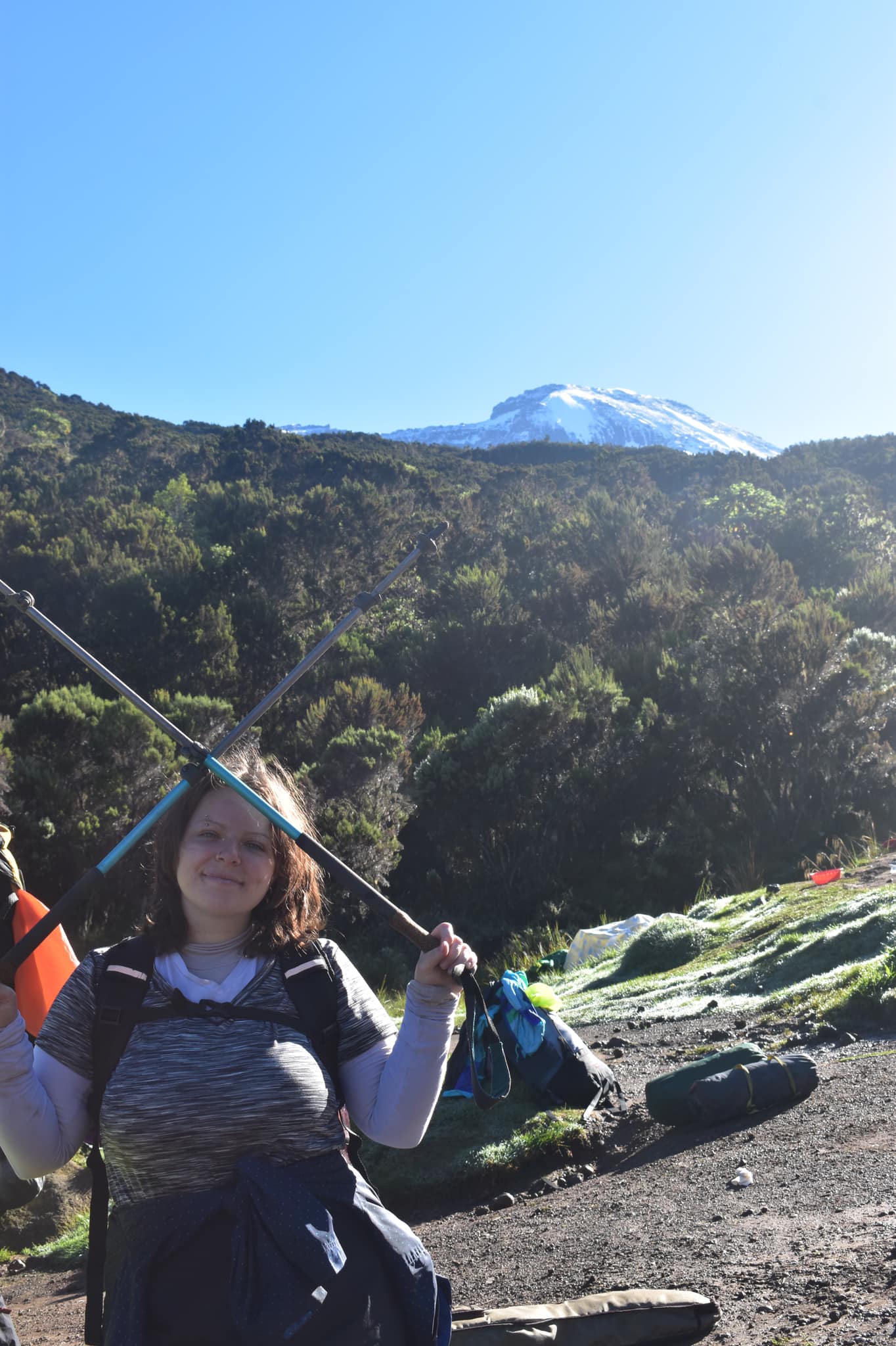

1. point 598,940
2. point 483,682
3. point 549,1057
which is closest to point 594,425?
point 483,682

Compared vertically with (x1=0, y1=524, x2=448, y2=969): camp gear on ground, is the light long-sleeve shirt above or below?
below

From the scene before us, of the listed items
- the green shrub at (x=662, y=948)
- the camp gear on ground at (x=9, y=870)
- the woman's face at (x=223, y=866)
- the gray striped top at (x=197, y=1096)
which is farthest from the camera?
the green shrub at (x=662, y=948)

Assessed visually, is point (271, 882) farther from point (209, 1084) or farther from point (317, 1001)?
point (209, 1084)

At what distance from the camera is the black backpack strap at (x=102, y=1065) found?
5.52 feet

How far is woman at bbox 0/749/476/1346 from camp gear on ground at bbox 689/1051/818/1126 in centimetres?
284

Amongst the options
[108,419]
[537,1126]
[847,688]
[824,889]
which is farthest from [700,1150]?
[108,419]

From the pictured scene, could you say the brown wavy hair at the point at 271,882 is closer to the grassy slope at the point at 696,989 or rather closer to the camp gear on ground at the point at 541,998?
the grassy slope at the point at 696,989

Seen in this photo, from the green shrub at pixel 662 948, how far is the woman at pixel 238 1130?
700 cm

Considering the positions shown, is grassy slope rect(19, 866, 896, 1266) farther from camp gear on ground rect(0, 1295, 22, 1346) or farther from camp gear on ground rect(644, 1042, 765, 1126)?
camp gear on ground rect(0, 1295, 22, 1346)

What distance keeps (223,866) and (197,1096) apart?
0.41 m

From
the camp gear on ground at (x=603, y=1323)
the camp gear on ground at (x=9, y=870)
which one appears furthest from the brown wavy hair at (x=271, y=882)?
the camp gear on ground at (x=9, y=870)

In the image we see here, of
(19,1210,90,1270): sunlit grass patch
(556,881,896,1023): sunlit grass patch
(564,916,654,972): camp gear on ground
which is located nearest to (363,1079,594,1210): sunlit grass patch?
(19,1210,90,1270): sunlit grass patch

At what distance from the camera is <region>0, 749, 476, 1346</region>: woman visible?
1.51m

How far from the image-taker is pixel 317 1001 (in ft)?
5.83
